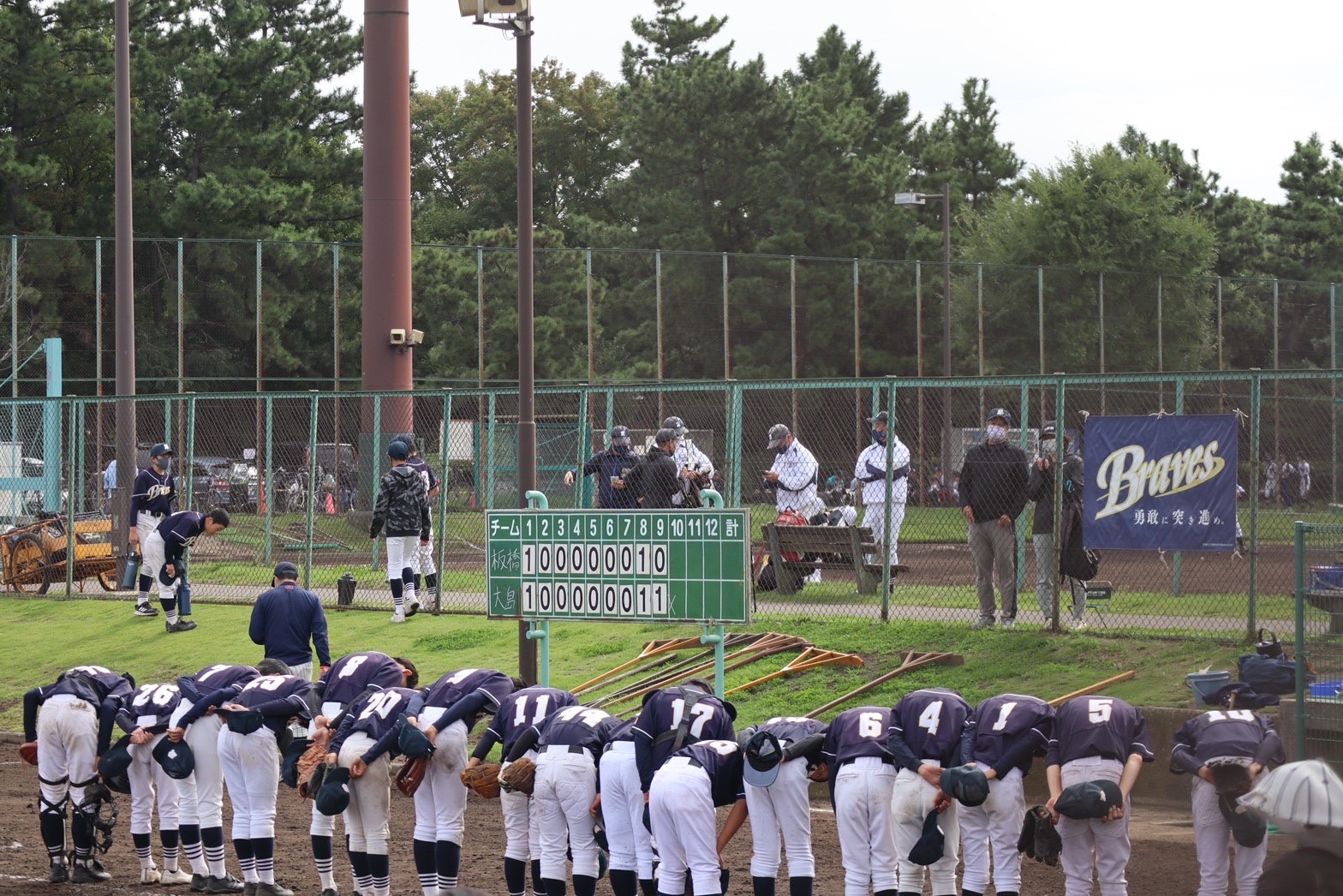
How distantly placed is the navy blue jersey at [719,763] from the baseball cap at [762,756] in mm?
137

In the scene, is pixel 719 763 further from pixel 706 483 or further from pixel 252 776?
pixel 706 483

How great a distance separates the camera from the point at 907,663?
13.7 metres

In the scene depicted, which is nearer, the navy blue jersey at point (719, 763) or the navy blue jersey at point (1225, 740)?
the navy blue jersey at point (1225, 740)

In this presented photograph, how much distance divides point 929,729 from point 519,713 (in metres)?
2.43

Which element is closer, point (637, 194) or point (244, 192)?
point (244, 192)

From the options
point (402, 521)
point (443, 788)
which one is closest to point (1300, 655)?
point (443, 788)

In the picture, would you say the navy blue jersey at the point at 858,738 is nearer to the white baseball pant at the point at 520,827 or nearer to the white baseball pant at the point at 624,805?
the white baseball pant at the point at 624,805

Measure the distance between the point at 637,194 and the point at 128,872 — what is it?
1888 inches

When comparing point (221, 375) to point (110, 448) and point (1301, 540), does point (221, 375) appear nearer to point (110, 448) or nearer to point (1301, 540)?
point (110, 448)

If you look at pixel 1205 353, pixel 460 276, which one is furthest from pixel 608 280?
pixel 1205 353

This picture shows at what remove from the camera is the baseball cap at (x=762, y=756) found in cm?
852

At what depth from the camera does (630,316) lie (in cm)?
4625

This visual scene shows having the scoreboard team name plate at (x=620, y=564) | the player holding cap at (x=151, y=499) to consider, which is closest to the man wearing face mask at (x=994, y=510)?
the scoreboard team name plate at (x=620, y=564)

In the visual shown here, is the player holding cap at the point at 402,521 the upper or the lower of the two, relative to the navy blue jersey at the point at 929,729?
upper
